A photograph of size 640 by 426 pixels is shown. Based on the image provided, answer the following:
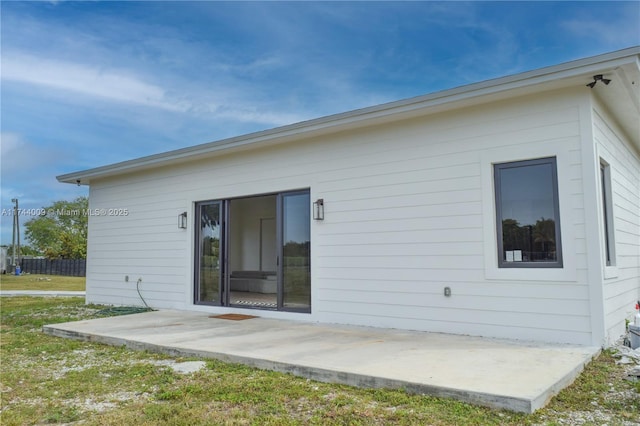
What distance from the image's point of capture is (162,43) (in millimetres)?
10523

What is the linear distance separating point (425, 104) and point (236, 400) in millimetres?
3636

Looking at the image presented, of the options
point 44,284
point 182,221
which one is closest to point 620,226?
point 182,221

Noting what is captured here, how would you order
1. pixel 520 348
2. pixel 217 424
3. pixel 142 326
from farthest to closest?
pixel 142 326 < pixel 520 348 < pixel 217 424

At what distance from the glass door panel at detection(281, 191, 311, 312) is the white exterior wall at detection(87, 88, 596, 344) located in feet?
0.46

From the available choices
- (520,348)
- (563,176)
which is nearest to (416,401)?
(520,348)

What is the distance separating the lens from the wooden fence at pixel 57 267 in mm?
25719

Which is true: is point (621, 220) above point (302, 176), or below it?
below

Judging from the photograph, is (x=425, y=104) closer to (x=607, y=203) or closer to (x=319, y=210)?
(x=319, y=210)

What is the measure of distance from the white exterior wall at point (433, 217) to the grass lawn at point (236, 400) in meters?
0.87

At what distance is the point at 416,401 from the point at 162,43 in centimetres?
1025

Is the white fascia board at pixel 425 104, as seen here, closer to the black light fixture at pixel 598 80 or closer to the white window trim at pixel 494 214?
the black light fixture at pixel 598 80

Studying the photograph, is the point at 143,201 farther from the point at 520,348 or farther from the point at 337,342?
the point at 520,348

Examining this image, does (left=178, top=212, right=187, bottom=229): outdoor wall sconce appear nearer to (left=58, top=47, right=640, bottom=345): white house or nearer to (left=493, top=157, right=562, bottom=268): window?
(left=58, top=47, right=640, bottom=345): white house

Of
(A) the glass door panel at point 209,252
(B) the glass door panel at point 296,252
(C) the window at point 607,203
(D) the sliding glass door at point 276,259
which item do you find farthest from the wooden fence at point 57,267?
(C) the window at point 607,203
